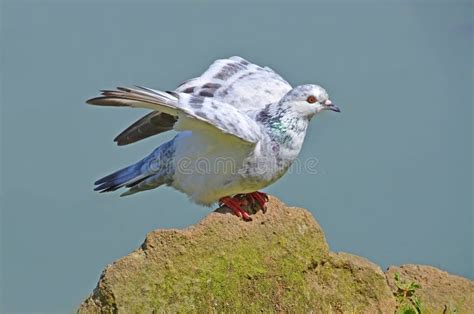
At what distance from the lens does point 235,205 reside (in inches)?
345

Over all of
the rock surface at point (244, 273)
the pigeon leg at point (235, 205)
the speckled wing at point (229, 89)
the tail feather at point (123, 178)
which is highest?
the speckled wing at point (229, 89)

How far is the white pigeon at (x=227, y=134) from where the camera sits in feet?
27.4

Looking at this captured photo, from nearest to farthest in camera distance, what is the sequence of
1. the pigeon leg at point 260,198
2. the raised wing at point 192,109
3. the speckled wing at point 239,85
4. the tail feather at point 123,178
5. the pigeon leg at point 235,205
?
1. the raised wing at point 192,109
2. the pigeon leg at point 235,205
3. the pigeon leg at point 260,198
4. the speckled wing at point 239,85
5. the tail feather at point 123,178

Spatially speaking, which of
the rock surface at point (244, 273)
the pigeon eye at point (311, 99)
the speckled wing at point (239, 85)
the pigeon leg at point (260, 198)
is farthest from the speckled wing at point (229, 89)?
the rock surface at point (244, 273)

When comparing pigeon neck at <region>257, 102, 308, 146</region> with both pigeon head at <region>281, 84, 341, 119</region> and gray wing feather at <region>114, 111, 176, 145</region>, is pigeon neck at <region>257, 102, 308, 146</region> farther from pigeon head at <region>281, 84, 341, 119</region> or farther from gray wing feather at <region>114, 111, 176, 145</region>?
gray wing feather at <region>114, 111, 176, 145</region>

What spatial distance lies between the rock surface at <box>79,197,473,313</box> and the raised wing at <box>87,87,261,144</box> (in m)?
0.76

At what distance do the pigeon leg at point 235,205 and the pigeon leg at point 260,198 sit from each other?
0.44ft

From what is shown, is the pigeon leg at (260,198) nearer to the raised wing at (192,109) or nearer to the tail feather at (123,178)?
the raised wing at (192,109)

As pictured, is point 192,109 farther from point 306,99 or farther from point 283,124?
point 306,99

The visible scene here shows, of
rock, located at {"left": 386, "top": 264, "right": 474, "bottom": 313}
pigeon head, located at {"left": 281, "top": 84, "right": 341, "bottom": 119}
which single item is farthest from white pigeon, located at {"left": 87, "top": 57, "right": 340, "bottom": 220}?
rock, located at {"left": 386, "top": 264, "right": 474, "bottom": 313}

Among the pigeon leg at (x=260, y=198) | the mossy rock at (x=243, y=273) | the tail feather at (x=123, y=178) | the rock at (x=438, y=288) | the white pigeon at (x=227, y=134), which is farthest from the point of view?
the tail feather at (x=123, y=178)

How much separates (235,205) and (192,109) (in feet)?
3.47

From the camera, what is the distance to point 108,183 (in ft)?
33.1

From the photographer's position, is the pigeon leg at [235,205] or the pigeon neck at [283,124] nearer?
the pigeon leg at [235,205]
